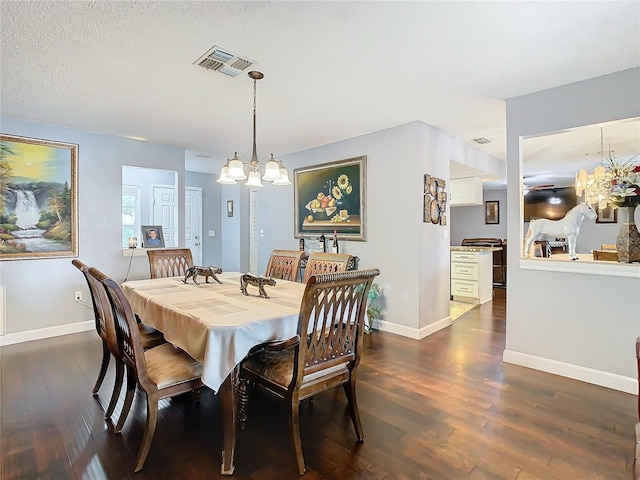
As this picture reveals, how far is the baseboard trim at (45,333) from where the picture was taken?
367cm

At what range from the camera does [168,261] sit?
139 inches

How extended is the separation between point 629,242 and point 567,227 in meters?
0.49

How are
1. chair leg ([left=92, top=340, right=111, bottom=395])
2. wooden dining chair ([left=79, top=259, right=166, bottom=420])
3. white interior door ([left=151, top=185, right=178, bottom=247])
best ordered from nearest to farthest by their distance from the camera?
1. wooden dining chair ([left=79, top=259, right=166, bottom=420])
2. chair leg ([left=92, top=340, right=111, bottom=395])
3. white interior door ([left=151, top=185, right=178, bottom=247])

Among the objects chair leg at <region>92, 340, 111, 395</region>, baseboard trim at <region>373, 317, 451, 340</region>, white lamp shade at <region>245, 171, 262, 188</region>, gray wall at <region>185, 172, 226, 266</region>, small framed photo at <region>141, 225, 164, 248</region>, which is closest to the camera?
chair leg at <region>92, 340, 111, 395</region>

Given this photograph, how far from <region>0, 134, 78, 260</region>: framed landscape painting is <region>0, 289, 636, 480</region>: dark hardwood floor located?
52.4 inches

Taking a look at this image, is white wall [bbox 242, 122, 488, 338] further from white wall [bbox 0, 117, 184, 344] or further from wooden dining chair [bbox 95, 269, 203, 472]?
white wall [bbox 0, 117, 184, 344]

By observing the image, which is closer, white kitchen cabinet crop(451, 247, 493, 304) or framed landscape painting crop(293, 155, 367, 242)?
framed landscape painting crop(293, 155, 367, 242)

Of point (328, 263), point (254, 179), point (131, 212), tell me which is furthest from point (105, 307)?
point (131, 212)

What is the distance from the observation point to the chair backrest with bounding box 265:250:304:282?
329 cm

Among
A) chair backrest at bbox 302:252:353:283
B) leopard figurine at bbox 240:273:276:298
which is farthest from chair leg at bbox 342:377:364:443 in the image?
chair backrest at bbox 302:252:353:283

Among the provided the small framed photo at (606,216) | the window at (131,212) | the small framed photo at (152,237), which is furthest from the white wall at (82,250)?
the small framed photo at (606,216)

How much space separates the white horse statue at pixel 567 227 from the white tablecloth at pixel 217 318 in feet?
7.42

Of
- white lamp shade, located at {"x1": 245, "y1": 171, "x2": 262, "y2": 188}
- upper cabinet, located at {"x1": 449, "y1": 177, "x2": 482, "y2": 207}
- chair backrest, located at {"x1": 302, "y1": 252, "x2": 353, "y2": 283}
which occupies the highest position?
upper cabinet, located at {"x1": 449, "y1": 177, "x2": 482, "y2": 207}

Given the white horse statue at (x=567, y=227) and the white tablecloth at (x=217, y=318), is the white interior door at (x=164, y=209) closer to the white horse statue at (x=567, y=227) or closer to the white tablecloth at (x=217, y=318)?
the white tablecloth at (x=217, y=318)
